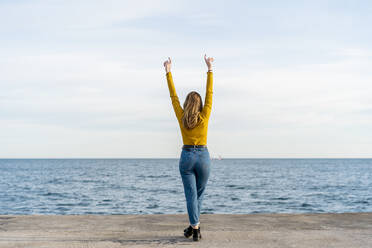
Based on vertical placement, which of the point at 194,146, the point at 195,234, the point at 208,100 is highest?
the point at 208,100

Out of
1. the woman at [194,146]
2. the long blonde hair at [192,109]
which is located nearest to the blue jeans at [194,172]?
the woman at [194,146]

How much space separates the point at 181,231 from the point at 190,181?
0.95 m

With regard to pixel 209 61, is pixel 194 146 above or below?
below

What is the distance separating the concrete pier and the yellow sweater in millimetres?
1232

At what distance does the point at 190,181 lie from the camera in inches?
183

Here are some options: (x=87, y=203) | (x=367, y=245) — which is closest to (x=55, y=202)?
(x=87, y=203)

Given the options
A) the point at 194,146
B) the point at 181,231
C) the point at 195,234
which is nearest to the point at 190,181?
the point at 194,146

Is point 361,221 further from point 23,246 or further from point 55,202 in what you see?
point 55,202

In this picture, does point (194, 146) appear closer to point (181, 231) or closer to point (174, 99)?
point (174, 99)

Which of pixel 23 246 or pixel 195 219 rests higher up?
pixel 195 219

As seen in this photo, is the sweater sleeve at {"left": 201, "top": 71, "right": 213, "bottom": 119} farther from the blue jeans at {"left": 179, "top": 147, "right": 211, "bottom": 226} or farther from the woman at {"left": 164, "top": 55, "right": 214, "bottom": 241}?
the blue jeans at {"left": 179, "top": 147, "right": 211, "bottom": 226}

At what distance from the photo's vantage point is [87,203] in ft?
87.6

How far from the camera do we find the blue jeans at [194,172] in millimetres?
4566

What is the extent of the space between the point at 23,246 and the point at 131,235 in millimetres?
1299
